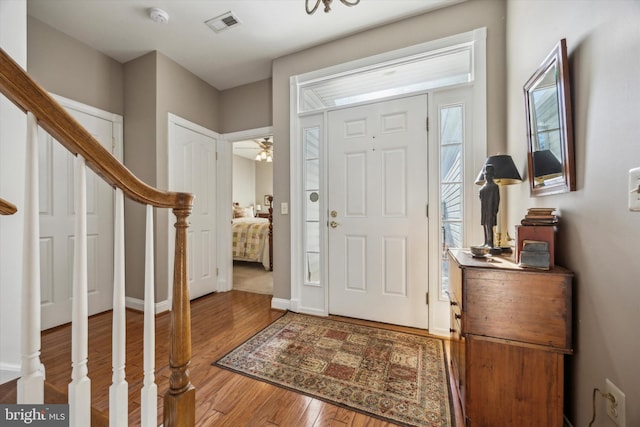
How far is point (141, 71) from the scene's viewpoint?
2705mm

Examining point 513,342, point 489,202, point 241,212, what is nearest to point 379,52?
point 489,202

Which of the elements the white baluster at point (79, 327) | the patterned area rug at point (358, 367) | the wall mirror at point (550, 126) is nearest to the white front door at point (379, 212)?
the patterned area rug at point (358, 367)

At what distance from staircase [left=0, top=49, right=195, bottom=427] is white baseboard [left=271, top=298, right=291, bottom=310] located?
1.77m

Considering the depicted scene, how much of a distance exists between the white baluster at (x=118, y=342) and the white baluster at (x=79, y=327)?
0.21 feet

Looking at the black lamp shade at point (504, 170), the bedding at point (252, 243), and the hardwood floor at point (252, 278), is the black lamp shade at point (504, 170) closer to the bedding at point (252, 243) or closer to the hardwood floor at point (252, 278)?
the hardwood floor at point (252, 278)

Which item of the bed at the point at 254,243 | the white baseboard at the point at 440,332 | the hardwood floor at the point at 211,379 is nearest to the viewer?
the hardwood floor at the point at 211,379

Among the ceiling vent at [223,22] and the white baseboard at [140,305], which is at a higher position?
the ceiling vent at [223,22]

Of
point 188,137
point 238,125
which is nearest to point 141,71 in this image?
point 188,137

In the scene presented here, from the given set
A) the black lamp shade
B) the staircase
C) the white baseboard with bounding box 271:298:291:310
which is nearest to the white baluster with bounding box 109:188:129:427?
the staircase

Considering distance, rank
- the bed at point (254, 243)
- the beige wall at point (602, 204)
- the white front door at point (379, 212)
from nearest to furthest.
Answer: the beige wall at point (602, 204)
the white front door at point (379, 212)
the bed at point (254, 243)

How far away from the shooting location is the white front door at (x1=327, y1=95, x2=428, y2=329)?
2.19 meters

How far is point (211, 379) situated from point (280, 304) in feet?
3.74

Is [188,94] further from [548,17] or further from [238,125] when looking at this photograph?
[548,17]

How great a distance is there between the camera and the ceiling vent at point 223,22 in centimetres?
218
